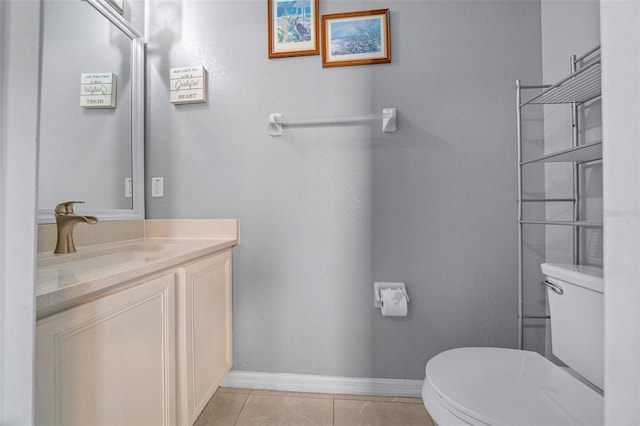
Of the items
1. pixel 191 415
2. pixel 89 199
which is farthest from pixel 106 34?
pixel 191 415

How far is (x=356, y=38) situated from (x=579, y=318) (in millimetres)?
1482

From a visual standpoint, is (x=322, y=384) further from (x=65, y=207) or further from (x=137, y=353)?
(x=65, y=207)

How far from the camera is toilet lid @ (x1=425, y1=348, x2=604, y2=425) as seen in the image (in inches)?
27.7

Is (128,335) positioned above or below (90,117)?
below

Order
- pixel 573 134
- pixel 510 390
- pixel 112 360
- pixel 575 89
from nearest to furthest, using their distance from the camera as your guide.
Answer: pixel 112 360, pixel 510 390, pixel 575 89, pixel 573 134

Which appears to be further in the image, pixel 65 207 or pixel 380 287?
pixel 380 287

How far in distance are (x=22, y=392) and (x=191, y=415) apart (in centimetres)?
86

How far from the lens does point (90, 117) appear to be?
3.96ft

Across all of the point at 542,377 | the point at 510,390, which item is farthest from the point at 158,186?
the point at 542,377

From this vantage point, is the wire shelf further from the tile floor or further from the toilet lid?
the tile floor

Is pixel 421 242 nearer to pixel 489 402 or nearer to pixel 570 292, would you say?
pixel 570 292

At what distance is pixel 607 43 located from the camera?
289 mm

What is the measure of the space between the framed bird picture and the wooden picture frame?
0.20 ft

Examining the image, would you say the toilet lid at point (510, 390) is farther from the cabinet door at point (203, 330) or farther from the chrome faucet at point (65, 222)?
the chrome faucet at point (65, 222)
